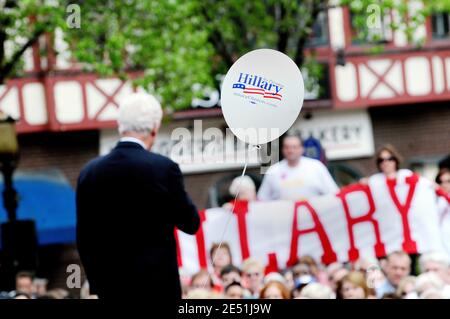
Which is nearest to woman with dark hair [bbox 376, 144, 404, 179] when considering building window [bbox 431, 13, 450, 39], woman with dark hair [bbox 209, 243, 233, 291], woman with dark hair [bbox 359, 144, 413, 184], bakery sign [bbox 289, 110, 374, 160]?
woman with dark hair [bbox 359, 144, 413, 184]

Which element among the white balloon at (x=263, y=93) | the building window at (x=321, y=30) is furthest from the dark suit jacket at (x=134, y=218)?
the building window at (x=321, y=30)

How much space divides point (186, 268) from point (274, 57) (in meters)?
3.28

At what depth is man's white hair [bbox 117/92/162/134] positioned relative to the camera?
561 centimetres

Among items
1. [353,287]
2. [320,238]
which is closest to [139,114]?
[353,287]

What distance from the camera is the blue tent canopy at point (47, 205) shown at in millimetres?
16828

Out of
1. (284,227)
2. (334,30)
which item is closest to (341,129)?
(334,30)

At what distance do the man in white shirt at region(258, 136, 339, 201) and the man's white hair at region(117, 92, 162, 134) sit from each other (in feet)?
11.3

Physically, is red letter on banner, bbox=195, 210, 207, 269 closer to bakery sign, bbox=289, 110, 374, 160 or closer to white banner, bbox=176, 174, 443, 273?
white banner, bbox=176, 174, 443, 273

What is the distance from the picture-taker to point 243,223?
9.15 meters

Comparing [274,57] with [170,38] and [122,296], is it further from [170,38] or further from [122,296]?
[170,38]

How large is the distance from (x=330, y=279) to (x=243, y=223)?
72 cm

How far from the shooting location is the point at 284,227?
916 centimetres

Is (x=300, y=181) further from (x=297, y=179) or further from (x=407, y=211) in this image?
(x=407, y=211)

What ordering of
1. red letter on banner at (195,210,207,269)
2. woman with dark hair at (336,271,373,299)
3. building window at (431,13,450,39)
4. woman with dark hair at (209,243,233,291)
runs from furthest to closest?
building window at (431,13,450,39)
red letter on banner at (195,210,207,269)
woman with dark hair at (209,243,233,291)
woman with dark hair at (336,271,373,299)
